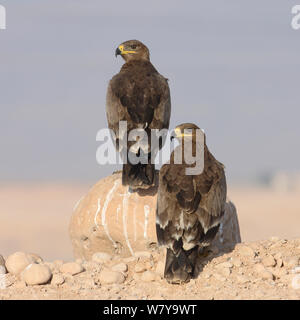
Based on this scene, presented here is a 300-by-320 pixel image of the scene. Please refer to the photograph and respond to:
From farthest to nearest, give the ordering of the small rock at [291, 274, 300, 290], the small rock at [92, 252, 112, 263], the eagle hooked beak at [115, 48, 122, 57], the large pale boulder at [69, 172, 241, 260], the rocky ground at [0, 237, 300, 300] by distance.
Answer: the eagle hooked beak at [115, 48, 122, 57], the large pale boulder at [69, 172, 241, 260], the small rock at [92, 252, 112, 263], the small rock at [291, 274, 300, 290], the rocky ground at [0, 237, 300, 300]

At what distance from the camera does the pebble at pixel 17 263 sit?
10.9 meters

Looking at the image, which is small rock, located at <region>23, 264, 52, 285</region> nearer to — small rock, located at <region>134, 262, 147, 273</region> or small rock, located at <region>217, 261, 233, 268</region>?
small rock, located at <region>134, 262, 147, 273</region>

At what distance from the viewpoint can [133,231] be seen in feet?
40.3

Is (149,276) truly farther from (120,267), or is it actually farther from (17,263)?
(17,263)

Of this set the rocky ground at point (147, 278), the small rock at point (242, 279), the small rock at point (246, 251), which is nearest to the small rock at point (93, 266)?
the rocky ground at point (147, 278)

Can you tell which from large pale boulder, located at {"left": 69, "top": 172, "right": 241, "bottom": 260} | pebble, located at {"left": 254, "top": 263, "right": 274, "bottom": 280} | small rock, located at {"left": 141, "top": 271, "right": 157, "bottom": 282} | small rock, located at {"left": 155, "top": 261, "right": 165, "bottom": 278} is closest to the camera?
small rock, located at {"left": 141, "top": 271, "right": 157, "bottom": 282}

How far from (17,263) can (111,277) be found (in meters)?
1.51

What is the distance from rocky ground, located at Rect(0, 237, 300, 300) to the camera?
9.84 m

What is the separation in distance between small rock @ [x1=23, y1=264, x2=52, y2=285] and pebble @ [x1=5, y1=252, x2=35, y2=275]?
0.48 metres

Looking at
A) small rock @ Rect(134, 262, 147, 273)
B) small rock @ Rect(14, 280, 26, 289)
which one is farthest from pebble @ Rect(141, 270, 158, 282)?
small rock @ Rect(14, 280, 26, 289)
